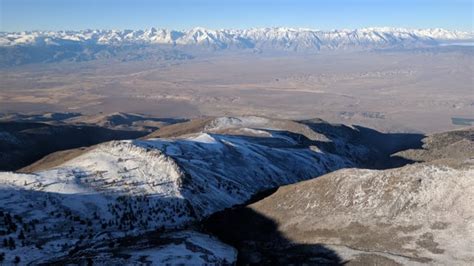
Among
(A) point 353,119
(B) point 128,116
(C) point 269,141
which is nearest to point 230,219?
(C) point 269,141

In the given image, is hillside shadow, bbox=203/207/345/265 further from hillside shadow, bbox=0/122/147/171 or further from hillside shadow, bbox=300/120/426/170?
hillside shadow, bbox=0/122/147/171

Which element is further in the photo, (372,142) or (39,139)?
(372,142)

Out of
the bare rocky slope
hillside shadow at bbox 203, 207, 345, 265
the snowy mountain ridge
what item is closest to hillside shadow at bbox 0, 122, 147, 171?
the snowy mountain ridge

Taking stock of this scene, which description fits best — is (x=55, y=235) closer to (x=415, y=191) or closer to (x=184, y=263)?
(x=184, y=263)

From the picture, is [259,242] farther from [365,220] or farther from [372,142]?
[372,142]

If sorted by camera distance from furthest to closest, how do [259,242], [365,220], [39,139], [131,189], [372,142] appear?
[372,142]
[39,139]
[131,189]
[365,220]
[259,242]

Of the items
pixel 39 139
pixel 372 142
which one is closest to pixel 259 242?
pixel 372 142
